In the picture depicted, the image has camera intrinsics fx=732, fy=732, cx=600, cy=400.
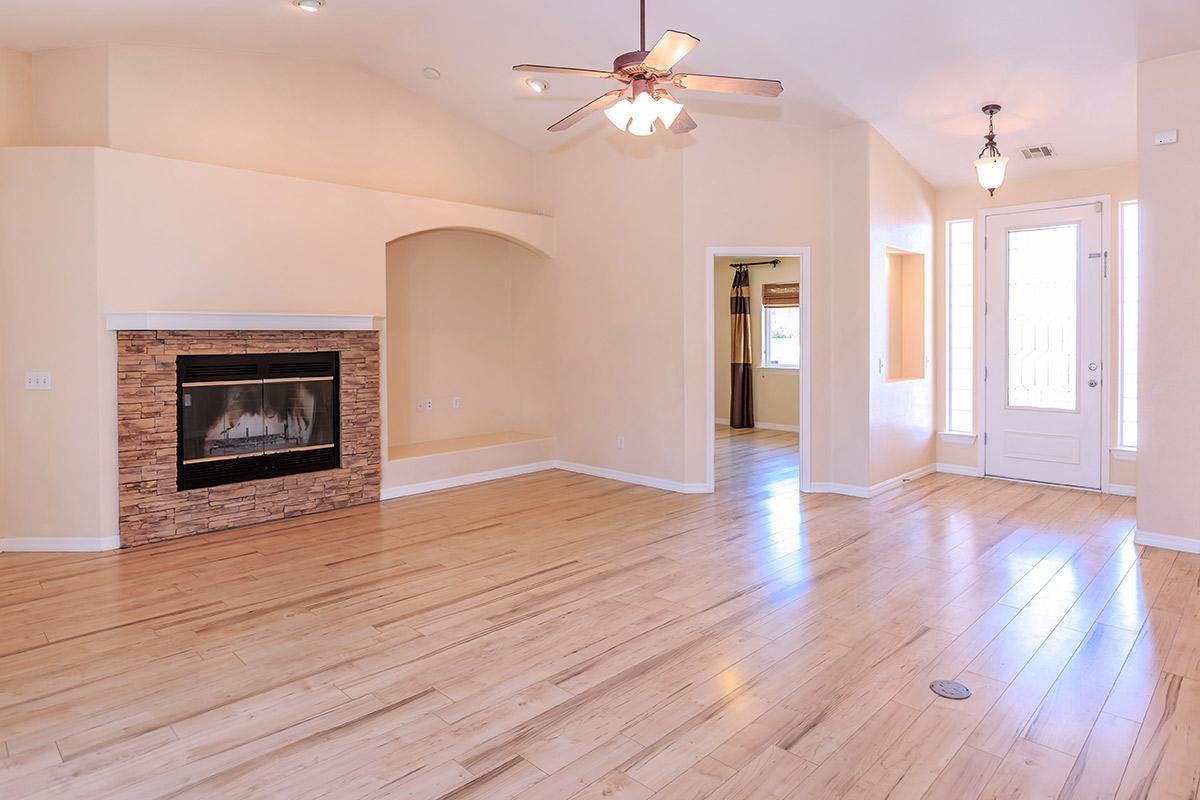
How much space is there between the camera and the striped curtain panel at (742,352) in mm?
10727

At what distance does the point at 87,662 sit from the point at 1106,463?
23.7 feet

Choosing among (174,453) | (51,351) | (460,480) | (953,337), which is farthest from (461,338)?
(953,337)

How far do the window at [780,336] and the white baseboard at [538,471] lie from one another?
4.40m

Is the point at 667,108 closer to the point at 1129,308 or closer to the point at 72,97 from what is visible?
the point at 72,97

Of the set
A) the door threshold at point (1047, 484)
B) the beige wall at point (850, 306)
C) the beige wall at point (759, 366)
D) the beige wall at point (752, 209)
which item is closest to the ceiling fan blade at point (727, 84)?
the beige wall at point (752, 209)

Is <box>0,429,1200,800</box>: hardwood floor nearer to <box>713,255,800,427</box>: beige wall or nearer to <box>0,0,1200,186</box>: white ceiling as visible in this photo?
<box>0,0,1200,186</box>: white ceiling

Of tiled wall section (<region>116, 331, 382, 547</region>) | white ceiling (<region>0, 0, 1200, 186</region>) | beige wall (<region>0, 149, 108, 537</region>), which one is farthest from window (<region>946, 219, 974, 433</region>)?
beige wall (<region>0, 149, 108, 537</region>)


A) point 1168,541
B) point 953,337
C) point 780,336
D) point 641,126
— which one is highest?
point 641,126

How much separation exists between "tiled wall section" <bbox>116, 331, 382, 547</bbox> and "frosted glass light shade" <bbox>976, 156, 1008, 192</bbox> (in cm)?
481

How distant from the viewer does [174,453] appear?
5.04 metres

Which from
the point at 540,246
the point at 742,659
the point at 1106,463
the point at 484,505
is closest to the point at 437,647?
the point at 742,659

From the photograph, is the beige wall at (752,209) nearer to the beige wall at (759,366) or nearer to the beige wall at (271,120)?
the beige wall at (271,120)

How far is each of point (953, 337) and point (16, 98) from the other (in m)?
7.88

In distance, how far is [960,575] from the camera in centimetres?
423
